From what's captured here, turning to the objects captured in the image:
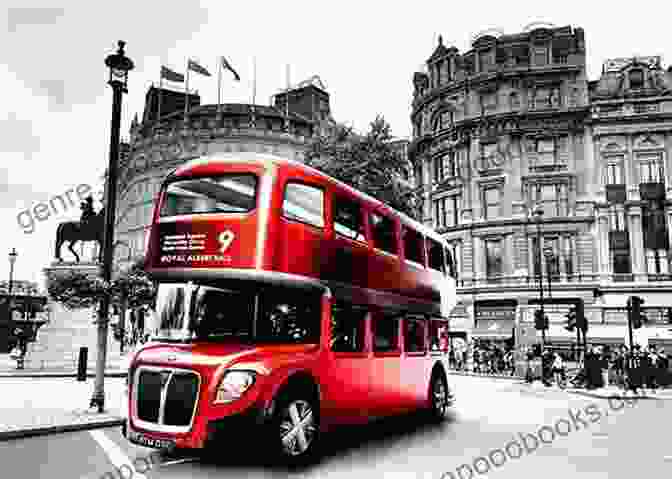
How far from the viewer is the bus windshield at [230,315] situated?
731 cm

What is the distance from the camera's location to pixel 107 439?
9.16 meters

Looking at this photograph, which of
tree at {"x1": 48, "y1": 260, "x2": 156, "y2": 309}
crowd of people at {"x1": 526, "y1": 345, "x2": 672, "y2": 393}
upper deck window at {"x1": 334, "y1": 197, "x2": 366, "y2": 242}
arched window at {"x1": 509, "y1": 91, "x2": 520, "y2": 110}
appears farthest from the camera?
arched window at {"x1": 509, "y1": 91, "x2": 520, "y2": 110}

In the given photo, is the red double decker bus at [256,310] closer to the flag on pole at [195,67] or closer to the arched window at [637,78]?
the arched window at [637,78]

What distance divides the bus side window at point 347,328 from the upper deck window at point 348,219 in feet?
3.55

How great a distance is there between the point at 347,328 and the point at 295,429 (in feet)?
5.95

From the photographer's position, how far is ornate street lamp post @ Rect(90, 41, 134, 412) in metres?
12.1

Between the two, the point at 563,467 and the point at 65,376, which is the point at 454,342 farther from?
the point at 563,467

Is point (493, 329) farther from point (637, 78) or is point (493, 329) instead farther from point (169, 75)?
point (169, 75)

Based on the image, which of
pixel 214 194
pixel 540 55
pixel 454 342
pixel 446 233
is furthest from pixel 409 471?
pixel 540 55

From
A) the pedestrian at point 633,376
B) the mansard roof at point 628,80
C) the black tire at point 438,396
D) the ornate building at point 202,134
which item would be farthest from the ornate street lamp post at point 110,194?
the ornate building at point 202,134

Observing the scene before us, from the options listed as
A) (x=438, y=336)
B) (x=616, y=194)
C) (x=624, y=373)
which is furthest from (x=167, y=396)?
(x=616, y=194)

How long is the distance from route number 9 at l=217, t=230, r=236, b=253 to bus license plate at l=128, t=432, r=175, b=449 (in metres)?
2.29

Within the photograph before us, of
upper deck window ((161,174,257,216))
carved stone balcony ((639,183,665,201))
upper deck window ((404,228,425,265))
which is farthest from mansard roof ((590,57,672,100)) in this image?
upper deck window ((161,174,257,216))
